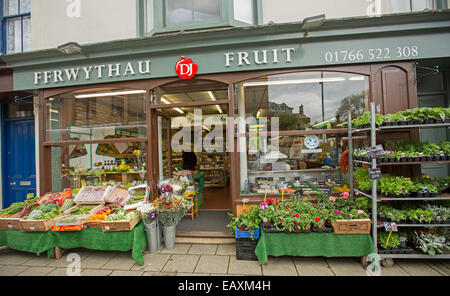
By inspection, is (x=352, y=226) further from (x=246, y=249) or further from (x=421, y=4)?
(x=421, y=4)

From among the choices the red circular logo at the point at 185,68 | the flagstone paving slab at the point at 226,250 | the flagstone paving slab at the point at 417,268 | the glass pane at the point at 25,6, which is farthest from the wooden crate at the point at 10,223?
the flagstone paving slab at the point at 417,268

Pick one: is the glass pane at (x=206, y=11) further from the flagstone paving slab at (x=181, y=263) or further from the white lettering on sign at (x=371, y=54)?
the flagstone paving slab at (x=181, y=263)

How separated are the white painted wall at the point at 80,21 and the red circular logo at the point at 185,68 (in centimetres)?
196

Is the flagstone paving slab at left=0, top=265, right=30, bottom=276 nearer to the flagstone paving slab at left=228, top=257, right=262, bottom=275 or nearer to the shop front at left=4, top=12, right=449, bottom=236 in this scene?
the shop front at left=4, top=12, right=449, bottom=236

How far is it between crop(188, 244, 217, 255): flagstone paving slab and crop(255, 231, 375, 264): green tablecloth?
3.42ft

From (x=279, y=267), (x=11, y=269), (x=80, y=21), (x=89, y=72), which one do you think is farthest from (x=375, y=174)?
(x=80, y=21)

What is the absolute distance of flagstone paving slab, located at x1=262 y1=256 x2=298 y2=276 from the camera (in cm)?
321

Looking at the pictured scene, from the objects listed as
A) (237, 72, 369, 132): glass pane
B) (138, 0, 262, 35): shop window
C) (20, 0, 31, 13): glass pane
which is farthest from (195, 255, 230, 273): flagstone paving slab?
(20, 0, 31, 13): glass pane

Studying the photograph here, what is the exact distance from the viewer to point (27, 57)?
4891 millimetres

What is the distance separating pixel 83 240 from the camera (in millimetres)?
3811

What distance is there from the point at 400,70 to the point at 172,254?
6201mm

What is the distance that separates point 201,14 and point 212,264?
5.74m
